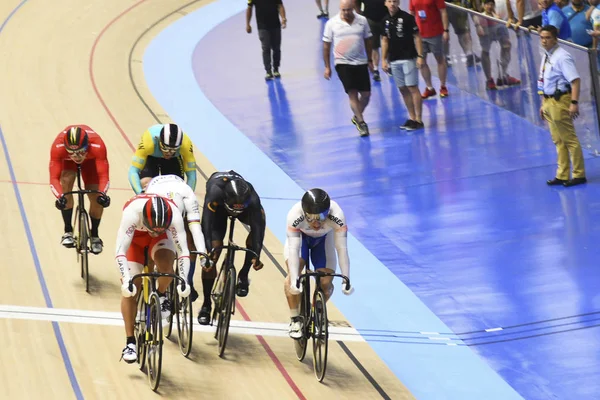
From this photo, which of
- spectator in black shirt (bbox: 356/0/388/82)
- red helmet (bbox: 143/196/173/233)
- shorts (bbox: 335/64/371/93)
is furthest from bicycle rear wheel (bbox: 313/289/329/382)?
spectator in black shirt (bbox: 356/0/388/82)

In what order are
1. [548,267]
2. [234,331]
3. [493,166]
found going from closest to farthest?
[234,331] < [548,267] < [493,166]

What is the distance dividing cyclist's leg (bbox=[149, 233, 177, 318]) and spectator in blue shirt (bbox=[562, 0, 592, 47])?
6.58 metres

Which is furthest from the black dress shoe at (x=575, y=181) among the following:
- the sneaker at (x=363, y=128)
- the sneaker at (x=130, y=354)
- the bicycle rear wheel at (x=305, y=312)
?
the sneaker at (x=130, y=354)

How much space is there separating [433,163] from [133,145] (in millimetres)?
3751

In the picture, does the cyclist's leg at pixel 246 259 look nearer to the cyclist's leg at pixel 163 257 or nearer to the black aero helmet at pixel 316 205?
the cyclist's leg at pixel 163 257

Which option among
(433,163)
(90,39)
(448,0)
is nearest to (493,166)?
(433,163)

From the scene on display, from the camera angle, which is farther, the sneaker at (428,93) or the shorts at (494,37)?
the sneaker at (428,93)

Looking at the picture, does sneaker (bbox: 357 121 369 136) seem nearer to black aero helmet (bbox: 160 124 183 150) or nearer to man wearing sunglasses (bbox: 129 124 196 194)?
man wearing sunglasses (bbox: 129 124 196 194)

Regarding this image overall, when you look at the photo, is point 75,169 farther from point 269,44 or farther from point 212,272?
point 269,44

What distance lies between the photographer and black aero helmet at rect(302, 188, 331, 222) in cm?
705

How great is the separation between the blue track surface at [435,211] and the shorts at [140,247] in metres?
1.92

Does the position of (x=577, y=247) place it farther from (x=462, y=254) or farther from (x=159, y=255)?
(x=159, y=255)

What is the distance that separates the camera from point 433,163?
12164 mm

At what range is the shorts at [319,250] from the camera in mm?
7605
